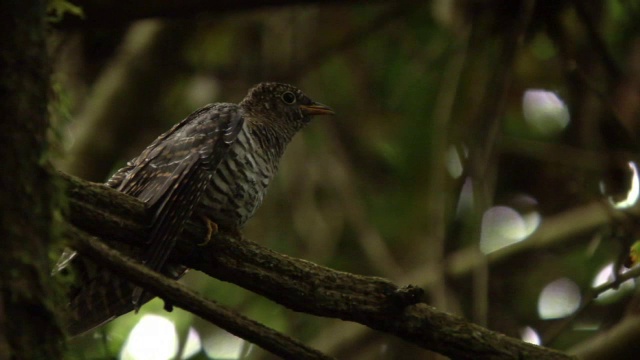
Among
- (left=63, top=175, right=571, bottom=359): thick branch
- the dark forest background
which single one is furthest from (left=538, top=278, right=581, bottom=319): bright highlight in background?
(left=63, top=175, right=571, bottom=359): thick branch

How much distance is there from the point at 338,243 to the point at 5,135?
18.4 ft

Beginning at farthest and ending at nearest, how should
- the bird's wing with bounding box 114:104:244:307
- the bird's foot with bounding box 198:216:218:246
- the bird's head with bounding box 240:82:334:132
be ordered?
the bird's head with bounding box 240:82:334:132 < the bird's wing with bounding box 114:104:244:307 < the bird's foot with bounding box 198:216:218:246

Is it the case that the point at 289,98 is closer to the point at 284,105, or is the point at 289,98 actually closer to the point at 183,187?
the point at 284,105

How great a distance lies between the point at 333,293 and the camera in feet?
9.57

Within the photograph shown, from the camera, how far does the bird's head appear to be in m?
5.16

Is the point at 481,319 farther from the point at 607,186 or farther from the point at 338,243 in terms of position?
the point at 338,243

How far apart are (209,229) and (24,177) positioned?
1.79 meters

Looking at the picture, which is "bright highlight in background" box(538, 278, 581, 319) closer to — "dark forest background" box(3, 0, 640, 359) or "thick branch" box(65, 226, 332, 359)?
"dark forest background" box(3, 0, 640, 359)

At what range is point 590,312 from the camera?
6.40 meters

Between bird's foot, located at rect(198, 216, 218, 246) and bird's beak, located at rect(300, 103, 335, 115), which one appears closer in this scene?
bird's foot, located at rect(198, 216, 218, 246)

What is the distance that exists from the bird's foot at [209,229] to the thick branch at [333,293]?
0.52 ft

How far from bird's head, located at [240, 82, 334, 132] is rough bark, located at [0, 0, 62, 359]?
11.3 feet

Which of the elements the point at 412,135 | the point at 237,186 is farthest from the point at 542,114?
the point at 237,186

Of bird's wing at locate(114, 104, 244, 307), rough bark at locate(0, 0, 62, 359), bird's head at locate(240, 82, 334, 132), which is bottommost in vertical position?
rough bark at locate(0, 0, 62, 359)
